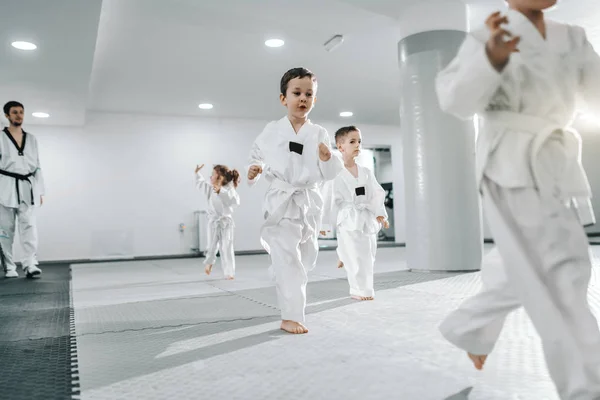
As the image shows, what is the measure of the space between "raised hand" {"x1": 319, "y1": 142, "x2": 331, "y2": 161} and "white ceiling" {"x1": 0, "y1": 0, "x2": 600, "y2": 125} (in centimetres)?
373

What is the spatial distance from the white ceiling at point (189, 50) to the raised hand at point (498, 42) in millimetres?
4989

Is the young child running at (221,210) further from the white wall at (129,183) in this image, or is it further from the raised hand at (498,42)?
the white wall at (129,183)

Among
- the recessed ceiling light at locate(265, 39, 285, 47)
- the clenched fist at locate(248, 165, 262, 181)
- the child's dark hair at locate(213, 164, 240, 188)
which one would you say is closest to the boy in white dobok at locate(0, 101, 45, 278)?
the child's dark hair at locate(213, 164, 240, 188)

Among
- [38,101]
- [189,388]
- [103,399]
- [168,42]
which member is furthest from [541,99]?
[38,101]

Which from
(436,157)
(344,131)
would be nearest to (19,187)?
(344,131)

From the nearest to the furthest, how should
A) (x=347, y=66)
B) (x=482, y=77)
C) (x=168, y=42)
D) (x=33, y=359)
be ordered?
1. (x=482, y=77)
2. (x=33, y=359)
3. (x=168, y=42)
4. (x=347, y=66)

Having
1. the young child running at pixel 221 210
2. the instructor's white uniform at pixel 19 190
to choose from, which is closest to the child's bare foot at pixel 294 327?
the young child running at pixel 221 210

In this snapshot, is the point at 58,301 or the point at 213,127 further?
the point at 213,127

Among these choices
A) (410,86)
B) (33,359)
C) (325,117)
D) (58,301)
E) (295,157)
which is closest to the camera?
(33,359)

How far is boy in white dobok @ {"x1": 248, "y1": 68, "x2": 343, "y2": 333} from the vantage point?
2826 millimetres

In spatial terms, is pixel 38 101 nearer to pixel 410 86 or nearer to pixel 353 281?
pixel 410 86

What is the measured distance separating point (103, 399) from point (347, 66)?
25.4ft

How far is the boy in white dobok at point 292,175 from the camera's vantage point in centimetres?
283

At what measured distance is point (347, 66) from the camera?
8648mm
